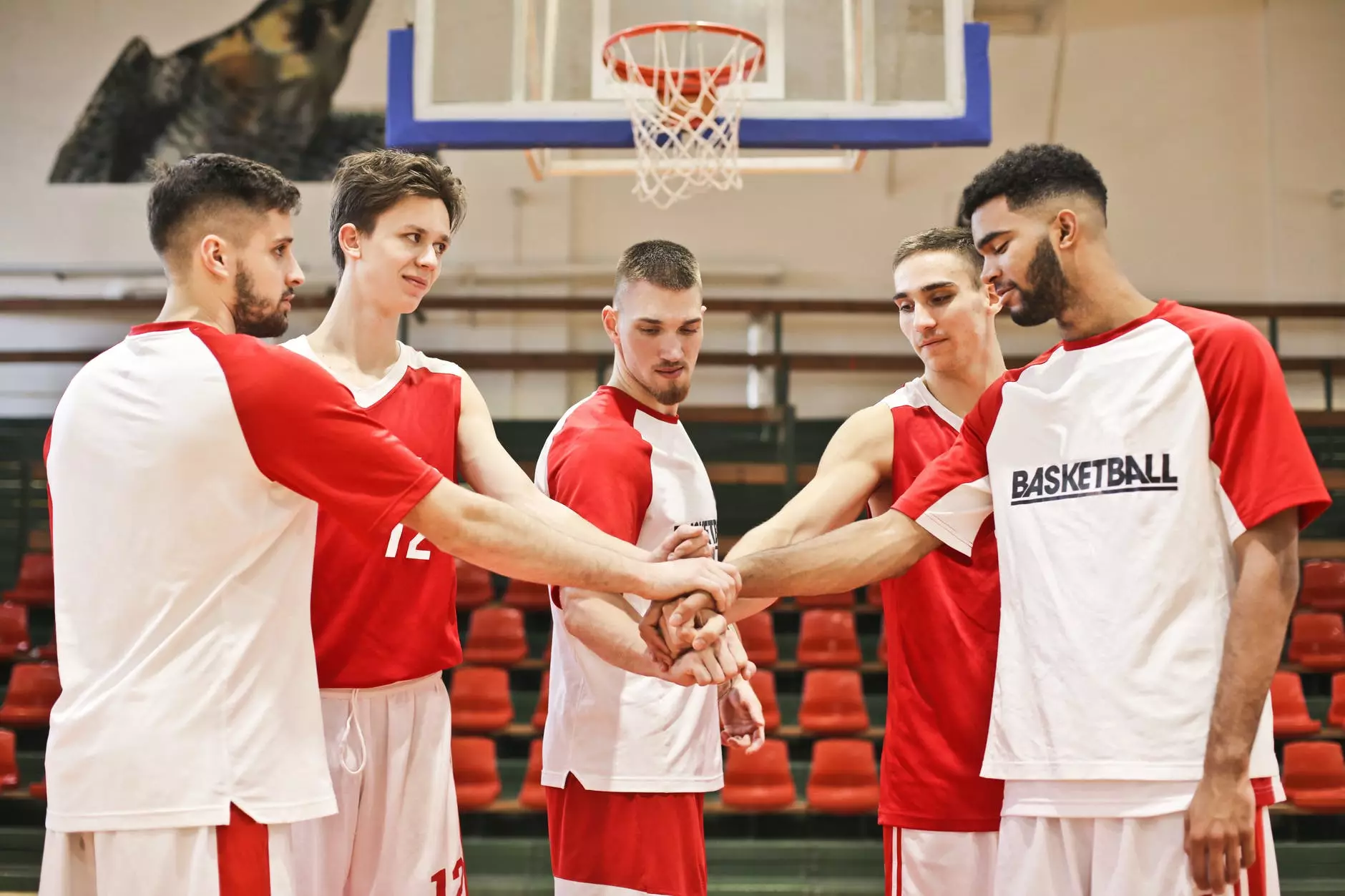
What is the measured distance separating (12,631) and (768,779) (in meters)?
5.73

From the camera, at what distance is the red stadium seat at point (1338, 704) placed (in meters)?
7.70

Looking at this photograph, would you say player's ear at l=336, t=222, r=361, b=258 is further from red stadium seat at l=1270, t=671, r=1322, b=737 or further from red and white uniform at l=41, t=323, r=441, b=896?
red stadium seat at l=1270, t=671, r=1322, b=737

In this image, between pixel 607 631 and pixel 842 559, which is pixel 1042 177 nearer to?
pixel 842 559

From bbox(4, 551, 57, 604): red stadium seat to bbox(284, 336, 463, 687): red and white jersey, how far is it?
741 centimetres

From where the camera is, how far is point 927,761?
120 inches

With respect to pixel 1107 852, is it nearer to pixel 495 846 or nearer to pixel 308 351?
pixel 308 351

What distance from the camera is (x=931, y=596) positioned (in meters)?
3.16

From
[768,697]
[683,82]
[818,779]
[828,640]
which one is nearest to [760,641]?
[828,640]

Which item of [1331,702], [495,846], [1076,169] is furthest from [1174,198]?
[1076,169]

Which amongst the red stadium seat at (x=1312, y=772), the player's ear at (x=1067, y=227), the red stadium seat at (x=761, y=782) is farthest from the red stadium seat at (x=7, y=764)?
the red stadium seat at (x=1312, y=772)

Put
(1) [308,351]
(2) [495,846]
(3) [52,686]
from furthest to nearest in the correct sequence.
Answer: (3) [52,686], (2) [495,846], (1) [308,351]

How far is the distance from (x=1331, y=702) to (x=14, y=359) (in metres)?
11.5

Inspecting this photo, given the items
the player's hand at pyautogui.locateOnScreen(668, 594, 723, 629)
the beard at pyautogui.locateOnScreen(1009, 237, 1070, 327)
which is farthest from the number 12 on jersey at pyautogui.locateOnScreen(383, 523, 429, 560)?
the beard at pyautogui.locateOnScreen(1009, 237, 1070, 327)

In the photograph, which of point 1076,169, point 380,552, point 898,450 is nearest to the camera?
point 1076,169
